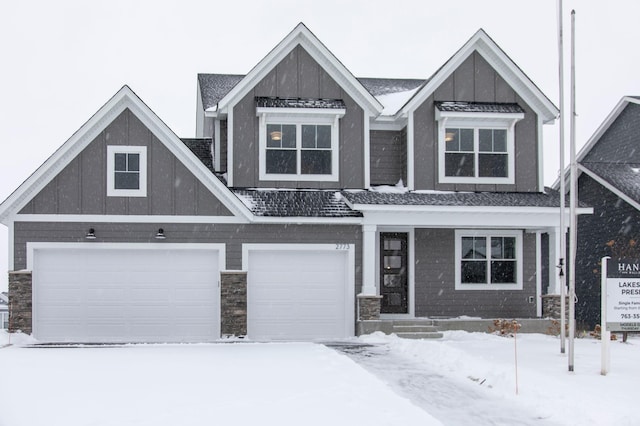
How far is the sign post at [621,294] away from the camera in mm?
12312

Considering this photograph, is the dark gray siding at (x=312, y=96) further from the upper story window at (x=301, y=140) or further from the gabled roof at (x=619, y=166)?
the gabled roof at (x=619, y=166)

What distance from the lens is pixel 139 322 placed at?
712 inches

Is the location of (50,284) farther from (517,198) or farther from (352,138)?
(517,198)

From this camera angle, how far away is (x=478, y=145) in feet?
66.3

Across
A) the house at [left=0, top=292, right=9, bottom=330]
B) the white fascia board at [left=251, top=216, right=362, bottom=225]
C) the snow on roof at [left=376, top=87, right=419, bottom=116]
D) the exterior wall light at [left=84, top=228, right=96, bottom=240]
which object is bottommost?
the house at [left=0, top=292, right=9, bottom=330]

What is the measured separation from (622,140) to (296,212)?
561 inches

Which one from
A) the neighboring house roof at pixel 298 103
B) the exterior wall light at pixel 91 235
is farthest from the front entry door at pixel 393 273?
the exterior wall light at pixel 91 235

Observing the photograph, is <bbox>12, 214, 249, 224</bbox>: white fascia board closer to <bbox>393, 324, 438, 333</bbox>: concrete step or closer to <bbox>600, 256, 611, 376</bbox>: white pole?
<bbox>393, 324, 438, 333</bbox>: concrete step

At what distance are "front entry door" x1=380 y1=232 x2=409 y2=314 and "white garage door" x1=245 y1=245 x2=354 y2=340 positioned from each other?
1.71 metres

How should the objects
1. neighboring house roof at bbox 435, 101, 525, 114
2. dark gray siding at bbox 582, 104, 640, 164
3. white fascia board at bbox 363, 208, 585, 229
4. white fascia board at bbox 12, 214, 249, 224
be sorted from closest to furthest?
1. white fascia board at bbox 12, 214, 249, 224
2. white fascia board at bbox 363, 208, 585, 229
3. neighboring house roof at bbox 435, 101, 525, 114
4. dark gray siding at bbox 582, 104, 640, 164

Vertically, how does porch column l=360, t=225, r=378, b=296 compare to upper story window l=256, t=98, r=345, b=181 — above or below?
below

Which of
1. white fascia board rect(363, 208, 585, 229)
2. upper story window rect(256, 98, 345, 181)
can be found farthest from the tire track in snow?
upper story window rect(256, 98, 345, 181)

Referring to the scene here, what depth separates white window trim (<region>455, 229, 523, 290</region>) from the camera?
20.1m

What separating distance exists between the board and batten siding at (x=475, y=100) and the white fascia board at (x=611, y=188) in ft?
11.1
